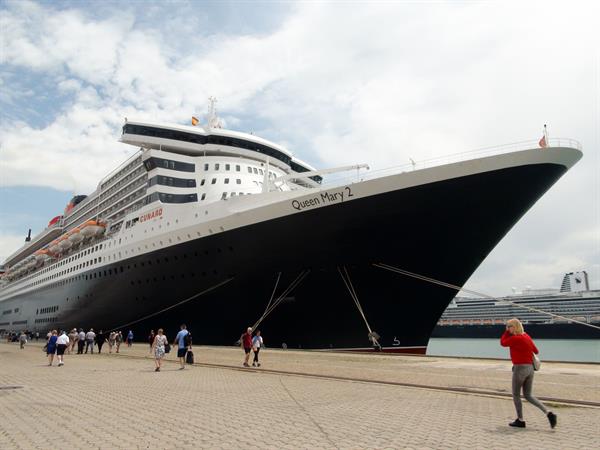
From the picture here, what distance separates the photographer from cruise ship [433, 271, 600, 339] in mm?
67875

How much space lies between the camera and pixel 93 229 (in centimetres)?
3119

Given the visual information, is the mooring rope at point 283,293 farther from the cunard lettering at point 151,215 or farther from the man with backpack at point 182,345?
the cunard lettering at point 151,215

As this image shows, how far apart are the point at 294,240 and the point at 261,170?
9997 mm

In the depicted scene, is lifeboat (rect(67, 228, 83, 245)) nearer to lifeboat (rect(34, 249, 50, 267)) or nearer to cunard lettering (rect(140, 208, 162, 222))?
lifeboat (rect(34, 249, 50, 267))

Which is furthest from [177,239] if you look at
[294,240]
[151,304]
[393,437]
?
[393,437]

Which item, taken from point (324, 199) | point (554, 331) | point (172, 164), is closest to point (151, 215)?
point (172, 164)

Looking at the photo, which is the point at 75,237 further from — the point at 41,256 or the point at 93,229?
the point at 41,256

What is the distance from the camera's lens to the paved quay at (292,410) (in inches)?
174

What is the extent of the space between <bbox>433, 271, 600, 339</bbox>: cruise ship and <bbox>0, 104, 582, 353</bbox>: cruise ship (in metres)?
56.2

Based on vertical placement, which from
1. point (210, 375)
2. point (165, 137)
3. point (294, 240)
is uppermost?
point (165, 137)

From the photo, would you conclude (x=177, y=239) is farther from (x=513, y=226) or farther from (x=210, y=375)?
(x=513, y=226)

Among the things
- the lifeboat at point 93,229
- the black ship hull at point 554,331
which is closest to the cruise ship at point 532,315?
the black ship hull at point 554,331

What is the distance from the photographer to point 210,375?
10359mm

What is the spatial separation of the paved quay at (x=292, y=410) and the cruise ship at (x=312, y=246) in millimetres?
4989
